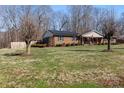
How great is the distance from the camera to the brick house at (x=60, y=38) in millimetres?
39094

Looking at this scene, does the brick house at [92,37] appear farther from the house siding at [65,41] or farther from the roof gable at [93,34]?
the house siding at [65,41]

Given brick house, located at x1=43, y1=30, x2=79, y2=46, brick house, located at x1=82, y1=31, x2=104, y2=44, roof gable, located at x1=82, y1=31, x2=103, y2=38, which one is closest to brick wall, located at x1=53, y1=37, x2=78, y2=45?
brick house, located at x1=43, y1=30, x2=79, y2=46

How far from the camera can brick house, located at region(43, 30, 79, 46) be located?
39.1 m

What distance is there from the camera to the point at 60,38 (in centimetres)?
3997

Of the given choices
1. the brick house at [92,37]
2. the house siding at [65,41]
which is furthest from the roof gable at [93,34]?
the house siding at [65,41]

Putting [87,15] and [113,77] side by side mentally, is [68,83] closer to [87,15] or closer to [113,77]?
[113,77]

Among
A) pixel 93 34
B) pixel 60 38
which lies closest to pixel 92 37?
pixel 93 34

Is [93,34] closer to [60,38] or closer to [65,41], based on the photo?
[65,41]

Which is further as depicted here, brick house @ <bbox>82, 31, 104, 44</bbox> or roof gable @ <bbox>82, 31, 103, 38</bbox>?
roof gable @ <bbox>82, 31, 103, 38</bbox>

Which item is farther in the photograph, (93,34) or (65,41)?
(93,34)

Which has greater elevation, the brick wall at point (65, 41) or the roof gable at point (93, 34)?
the roof gable at point (93, 34)

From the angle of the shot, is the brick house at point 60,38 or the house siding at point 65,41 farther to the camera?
the brick house at point 60,38

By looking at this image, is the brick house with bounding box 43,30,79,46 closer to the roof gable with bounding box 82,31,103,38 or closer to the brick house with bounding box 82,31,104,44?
the brick house with bounding box 82,31,104,44

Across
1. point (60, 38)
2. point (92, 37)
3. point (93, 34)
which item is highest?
point (93, 34)
